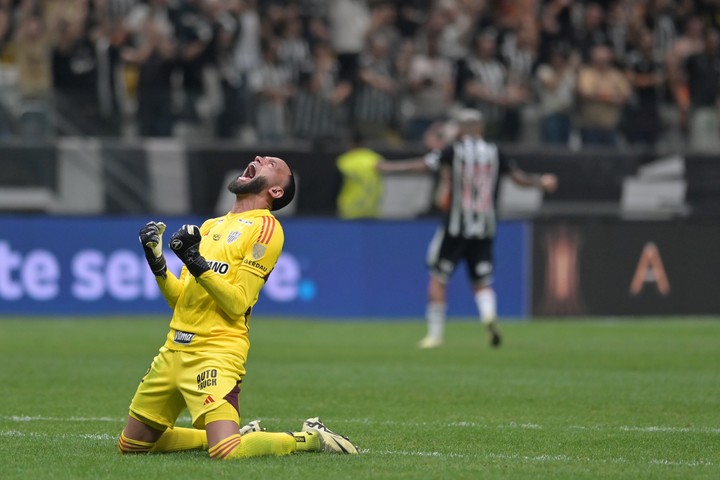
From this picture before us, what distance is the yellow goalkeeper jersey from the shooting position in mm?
7711

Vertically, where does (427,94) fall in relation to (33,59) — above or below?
below

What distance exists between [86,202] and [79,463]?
12555mm

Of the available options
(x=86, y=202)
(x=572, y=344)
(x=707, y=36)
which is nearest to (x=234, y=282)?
(x=572, y=344)

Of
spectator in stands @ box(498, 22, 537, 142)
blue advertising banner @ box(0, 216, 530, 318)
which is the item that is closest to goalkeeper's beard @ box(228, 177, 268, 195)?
blue advertising banner @ box(0, 216, 530, 318)

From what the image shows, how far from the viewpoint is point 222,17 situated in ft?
69.1

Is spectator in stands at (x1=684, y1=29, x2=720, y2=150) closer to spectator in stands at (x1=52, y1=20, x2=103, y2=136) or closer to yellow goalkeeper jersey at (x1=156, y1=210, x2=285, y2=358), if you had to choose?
spectator in stands at (x1=52, y1=20, x2=103, y2=136)

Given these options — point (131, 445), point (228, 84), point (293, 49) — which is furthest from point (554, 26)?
point (131, 445)

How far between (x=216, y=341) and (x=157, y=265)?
52 cm

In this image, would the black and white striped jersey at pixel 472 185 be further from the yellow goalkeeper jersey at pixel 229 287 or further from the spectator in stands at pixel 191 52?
the yellow goalkeeper jersey at pixel 229 287

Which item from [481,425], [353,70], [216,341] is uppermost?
[353,70]

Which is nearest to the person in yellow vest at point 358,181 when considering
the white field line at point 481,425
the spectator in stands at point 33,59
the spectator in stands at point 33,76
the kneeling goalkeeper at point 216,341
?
the spectator in stands at point 33,76

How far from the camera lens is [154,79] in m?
19.8

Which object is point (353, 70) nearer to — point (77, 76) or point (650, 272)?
point (77, 76)

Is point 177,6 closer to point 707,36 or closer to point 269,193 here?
point 707,36
